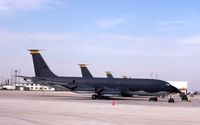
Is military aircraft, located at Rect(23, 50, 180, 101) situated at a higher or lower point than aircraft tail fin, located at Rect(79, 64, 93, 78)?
lower

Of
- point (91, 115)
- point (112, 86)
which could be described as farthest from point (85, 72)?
point (91, 115)

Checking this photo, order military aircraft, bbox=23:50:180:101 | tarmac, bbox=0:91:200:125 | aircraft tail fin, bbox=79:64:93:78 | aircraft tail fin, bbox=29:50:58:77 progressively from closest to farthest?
tarmac, bbox=0:91:200:125 < military aircraft, bbox=23:50:180:101 < aircraft tail fin, bbox=29:50:58:77 < aircraft tail fin, bbox=79:64:93:78

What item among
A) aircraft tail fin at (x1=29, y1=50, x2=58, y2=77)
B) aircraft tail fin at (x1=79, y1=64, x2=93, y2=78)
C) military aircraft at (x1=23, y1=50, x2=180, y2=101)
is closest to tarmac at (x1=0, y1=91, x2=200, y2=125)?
military aircraft at (x1=23, y1=50, x2=180, y2=101)

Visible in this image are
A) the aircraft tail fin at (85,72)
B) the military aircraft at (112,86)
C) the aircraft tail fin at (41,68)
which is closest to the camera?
the military aircraft at (112,86)

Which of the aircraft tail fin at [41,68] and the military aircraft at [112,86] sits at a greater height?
the aircraft tail fin at [41,68]

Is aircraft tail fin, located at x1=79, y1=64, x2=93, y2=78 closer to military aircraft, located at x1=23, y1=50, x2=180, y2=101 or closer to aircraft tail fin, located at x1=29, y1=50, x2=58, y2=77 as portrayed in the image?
aircraft tail fin, located at x1=29, y1=50, x2=58, y2=77

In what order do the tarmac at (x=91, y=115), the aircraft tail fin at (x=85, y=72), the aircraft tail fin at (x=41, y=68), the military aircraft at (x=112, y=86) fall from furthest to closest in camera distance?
1. the aircraft tail fin at (x=85, y=72)
2. the aircraft tail fin at (x=41, y=68)
3. the military aircraft at (x=112, y=86)
4. the tarmac at (x=91, y=115)

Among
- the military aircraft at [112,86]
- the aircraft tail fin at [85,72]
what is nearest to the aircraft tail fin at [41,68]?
the military aircraft at [112,86]

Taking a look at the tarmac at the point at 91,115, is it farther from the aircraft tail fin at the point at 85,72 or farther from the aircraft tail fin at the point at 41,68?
the aircraft tail fin at the point at 85,72

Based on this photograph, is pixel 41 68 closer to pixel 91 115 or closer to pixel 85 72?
pixel 85 72

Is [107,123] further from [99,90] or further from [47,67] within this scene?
[47,67]

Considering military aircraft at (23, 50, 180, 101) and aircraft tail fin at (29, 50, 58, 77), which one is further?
aircraft tail fin at (29, 50, 58, 77)

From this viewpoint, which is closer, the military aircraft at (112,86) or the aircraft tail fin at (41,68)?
the military aircraft at (112,86)

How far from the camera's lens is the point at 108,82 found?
216 ft
